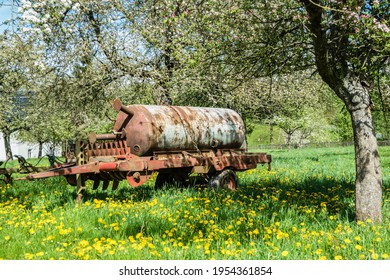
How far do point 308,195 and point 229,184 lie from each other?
1982 mm

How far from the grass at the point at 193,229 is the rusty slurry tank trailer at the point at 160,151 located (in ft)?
2.01

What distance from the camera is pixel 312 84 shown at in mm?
26781

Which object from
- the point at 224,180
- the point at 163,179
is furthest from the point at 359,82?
the point at 163,179

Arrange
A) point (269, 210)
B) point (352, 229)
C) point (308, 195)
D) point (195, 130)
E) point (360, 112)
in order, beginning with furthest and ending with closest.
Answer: point (195, 130), point (308, 195), point (269, 210), point (360, 112), point (352, 229)

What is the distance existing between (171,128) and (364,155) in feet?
14.2

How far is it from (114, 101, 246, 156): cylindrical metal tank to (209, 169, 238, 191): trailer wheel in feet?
2.47

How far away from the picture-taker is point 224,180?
1006 cm

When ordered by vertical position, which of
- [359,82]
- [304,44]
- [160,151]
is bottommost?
[160,151]

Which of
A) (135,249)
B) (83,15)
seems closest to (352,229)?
(135,249)

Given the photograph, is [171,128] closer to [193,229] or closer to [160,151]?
[160,151]

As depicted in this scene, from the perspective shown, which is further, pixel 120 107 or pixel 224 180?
pixel 224 180

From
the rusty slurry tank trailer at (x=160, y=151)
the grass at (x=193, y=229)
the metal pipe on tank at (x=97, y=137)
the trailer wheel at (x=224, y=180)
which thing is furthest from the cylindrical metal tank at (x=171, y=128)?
the grass at (x=193, y=229)
